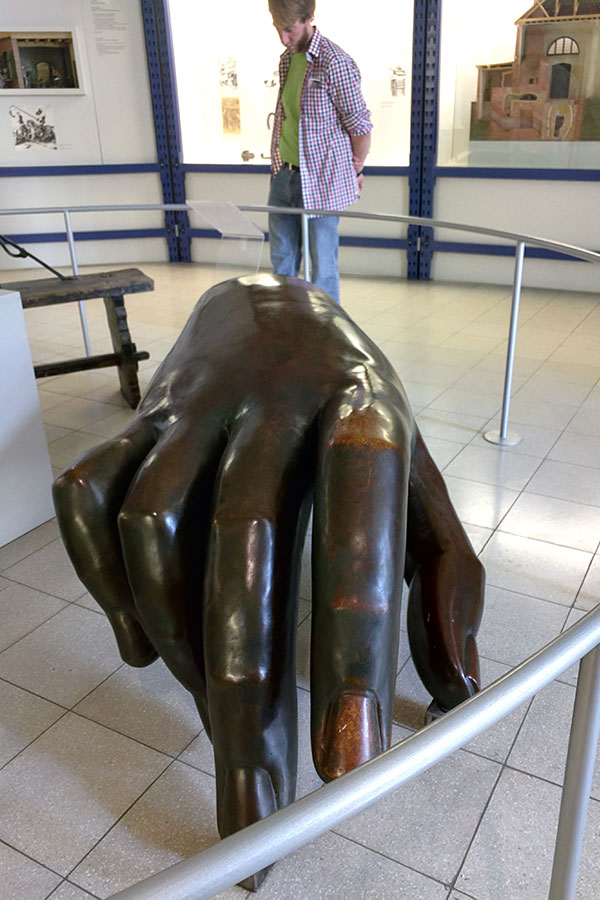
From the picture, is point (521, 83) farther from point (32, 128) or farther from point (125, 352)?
point (32, 128)

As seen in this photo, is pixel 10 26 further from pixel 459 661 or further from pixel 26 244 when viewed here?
A: pixel 459 661

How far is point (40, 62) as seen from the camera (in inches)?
278

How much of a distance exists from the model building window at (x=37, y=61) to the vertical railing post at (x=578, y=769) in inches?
307

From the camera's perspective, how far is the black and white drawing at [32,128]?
7164 mm

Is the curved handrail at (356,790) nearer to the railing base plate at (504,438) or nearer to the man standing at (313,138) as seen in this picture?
the railing base plate at (504,438)

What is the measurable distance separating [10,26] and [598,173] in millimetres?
5425

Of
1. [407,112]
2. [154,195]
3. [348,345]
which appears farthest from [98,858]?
[154,195]

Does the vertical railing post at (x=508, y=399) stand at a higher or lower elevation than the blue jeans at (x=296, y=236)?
lower

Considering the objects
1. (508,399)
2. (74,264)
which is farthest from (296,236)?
(508,399)

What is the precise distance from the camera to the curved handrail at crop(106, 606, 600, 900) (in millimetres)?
551

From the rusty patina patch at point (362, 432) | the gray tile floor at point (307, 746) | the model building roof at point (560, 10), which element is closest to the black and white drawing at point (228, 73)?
the model building roof at point (560, 10)

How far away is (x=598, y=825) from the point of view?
1.50 meters

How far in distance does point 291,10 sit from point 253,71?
13.7ft

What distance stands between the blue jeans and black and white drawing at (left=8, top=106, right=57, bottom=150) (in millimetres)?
4244
